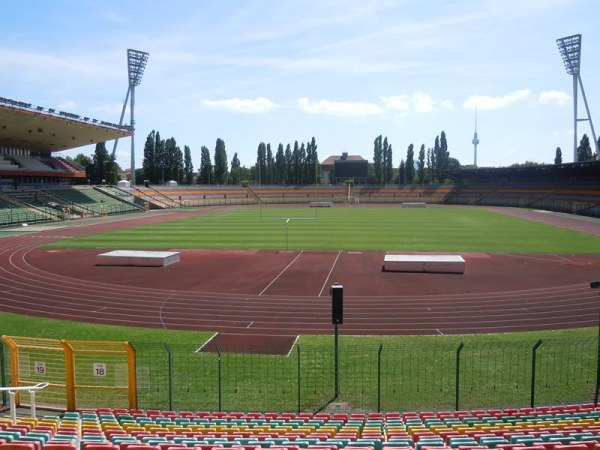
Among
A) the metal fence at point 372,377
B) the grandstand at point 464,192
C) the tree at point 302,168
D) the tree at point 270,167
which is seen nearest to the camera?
the metal fence at point 372,377

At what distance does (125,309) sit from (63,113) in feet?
167

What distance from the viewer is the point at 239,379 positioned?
1396 centimetres

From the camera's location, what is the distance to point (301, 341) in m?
17.3

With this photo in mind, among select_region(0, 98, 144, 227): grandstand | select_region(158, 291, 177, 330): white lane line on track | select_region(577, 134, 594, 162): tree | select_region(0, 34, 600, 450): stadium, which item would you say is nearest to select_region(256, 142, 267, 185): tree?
select_region(0, 98, 144, 227): grandstand

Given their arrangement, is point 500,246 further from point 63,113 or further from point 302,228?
point 63,113

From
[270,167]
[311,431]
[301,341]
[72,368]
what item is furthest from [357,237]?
[270,167]

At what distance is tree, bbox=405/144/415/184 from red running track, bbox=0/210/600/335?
340 feet

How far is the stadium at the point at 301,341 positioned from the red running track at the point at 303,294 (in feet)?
0.44

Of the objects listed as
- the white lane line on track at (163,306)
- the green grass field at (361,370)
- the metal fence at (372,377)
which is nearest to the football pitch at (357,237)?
the white lane line on track at (163,306)

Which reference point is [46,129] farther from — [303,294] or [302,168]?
[302,168]

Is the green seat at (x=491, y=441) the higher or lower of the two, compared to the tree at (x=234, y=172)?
lower

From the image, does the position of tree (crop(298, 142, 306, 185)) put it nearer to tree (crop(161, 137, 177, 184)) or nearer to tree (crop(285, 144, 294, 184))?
tree (crop(285, 144, 294, 184))

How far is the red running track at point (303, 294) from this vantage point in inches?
770

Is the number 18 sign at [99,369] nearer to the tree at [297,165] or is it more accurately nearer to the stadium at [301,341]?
the stadium at [301,341]
